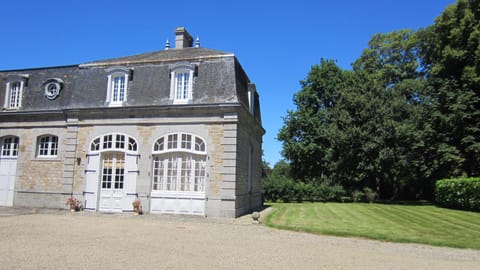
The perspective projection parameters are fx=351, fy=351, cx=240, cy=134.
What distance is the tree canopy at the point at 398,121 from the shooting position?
22.0 meters

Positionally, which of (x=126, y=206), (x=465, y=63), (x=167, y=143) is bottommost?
(x=126, y=206)

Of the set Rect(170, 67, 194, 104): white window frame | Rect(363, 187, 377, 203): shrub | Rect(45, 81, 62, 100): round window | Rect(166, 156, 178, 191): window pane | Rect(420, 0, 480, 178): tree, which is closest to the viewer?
Rect(166, 156, 178, 191): window pane

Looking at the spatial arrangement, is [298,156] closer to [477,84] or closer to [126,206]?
[477,84]

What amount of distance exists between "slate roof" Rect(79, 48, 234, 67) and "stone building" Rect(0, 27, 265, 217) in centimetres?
6

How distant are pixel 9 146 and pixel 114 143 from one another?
5.97 m

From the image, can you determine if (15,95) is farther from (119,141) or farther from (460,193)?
(460,193)

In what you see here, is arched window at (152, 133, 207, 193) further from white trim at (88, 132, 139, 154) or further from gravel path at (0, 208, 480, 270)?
gravel path at (0, 208, 480, 270)

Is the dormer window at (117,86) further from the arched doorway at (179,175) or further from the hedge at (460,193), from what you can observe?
the hedge at (460,193)

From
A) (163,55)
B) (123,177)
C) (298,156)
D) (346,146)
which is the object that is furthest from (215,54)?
(298,156)

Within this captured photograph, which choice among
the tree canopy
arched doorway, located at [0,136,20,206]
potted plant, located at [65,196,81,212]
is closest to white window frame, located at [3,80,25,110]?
arched doorway, located at [0,136,20,206]

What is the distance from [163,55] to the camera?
52.7 ft

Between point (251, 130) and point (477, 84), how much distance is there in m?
15.2

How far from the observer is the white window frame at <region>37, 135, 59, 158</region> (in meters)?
15.8

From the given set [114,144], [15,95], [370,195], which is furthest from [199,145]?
[370,195]
